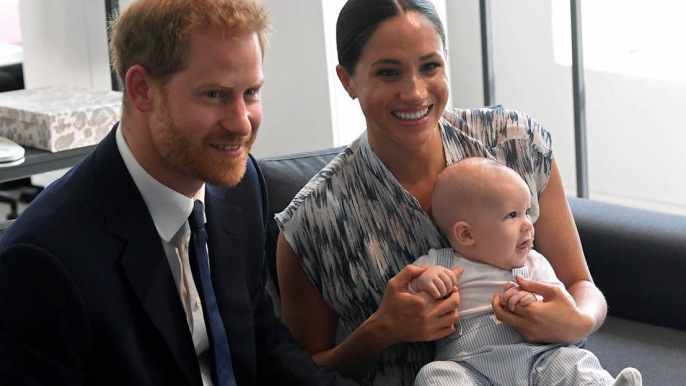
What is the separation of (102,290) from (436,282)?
625 millimetres

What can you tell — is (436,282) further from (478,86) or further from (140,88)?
(478,86)

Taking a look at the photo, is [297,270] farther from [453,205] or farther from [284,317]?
[453,205]

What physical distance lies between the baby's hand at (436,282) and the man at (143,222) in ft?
1.30

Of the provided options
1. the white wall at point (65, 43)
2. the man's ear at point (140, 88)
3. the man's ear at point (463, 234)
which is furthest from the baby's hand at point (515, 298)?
the white wall at point (65, 43)

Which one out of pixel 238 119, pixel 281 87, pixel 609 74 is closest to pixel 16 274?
pixel 238 119

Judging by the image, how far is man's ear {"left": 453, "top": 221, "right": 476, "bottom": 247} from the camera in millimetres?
2074

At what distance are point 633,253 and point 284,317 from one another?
880 millimetres

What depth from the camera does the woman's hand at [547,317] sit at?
1.99 metres

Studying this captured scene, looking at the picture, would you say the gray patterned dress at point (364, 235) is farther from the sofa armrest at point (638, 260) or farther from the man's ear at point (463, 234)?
the sofa armrest at point (638, 260)

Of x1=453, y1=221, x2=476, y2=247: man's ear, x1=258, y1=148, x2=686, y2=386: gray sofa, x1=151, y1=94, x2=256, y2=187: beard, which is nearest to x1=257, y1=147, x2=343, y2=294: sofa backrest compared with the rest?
x1=258, y1=148, x2=686, y2=386: gray sofa

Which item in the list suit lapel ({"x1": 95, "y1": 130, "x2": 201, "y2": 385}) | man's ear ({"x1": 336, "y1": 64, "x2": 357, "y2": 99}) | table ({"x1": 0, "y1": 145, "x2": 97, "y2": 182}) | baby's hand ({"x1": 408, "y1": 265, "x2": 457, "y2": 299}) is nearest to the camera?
suit lapel ({"x1": 95, "y1": 130, "x2": 201, "y2": 385})

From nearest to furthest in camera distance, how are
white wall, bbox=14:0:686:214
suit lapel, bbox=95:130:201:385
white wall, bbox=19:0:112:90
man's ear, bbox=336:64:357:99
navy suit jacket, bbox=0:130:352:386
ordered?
navy suit jacket, bbox=0:130:352:386
suit lapel, bbox=95:130:201:385
man's ear, bbox=336:64:357:99
white wall, bbox=19:0:112:90
white wall, bbox=14:0:686:214

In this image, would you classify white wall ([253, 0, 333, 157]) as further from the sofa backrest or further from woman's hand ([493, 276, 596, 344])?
woman's hand ([493, 276, 596, 344])

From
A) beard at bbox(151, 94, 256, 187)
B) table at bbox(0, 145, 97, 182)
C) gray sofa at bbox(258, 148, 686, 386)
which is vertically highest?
beard at bbox(151, 94, 256, 187)
